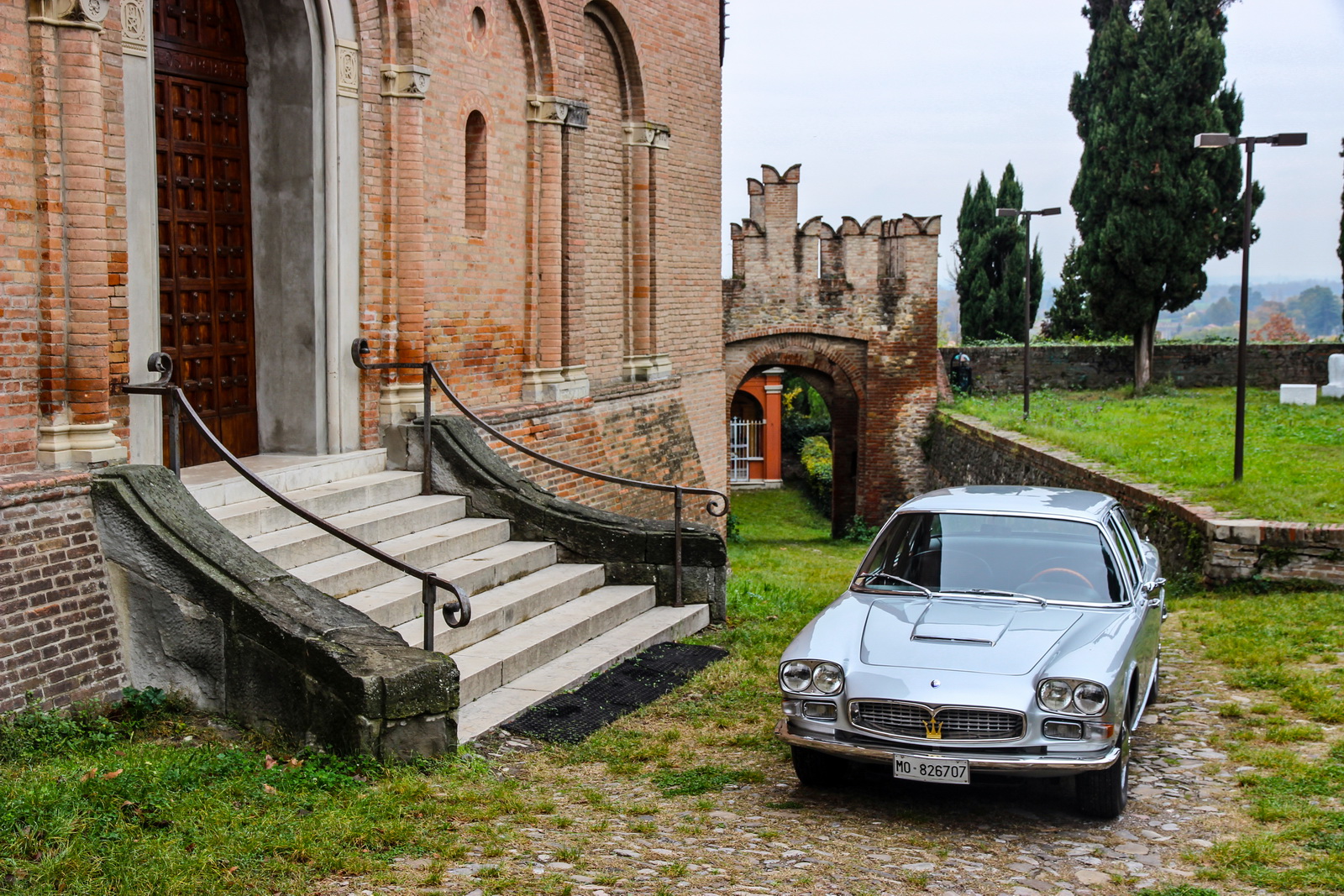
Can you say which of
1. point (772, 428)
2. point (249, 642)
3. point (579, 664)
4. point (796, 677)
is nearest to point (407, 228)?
point (579, 664)

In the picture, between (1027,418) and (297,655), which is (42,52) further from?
(1027,418)

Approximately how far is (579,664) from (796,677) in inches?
101

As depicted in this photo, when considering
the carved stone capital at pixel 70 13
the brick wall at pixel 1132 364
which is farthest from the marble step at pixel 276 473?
Result: the brick wall at pixel 1132 364

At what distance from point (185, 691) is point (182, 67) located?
4.42 meters

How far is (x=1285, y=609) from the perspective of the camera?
34.7 ft

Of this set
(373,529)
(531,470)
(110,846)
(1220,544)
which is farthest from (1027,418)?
(110,846)

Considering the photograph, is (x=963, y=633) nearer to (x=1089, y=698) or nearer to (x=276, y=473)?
(x=1089, y=698)

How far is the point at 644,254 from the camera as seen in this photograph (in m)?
14.7

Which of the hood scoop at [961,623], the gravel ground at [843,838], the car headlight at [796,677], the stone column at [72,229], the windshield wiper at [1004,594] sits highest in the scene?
the stone column at [72,229]

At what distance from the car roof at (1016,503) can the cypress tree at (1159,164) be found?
20103 mm

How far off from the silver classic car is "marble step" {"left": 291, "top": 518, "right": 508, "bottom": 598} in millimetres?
3095

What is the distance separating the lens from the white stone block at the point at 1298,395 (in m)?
23.8

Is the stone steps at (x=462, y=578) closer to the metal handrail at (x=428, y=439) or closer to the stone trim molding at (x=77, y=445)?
the metal handrail at (x=428, y=439)

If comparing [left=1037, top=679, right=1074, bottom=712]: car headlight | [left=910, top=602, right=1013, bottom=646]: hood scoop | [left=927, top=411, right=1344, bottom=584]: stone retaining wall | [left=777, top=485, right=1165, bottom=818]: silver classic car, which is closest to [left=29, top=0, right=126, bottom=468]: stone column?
[left=777, top=485, right=1165, bottom=818]: silver classic car
